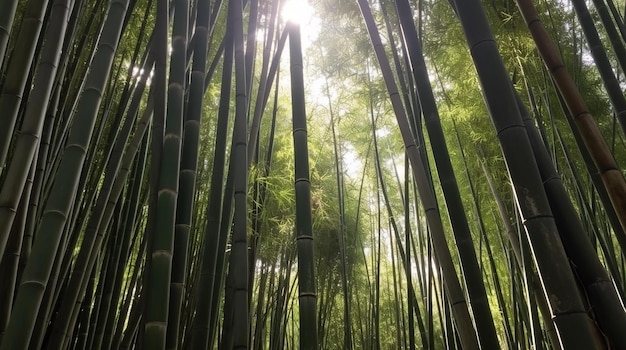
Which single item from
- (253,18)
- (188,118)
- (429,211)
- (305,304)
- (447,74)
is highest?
(447,74)

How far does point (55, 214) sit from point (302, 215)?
54 cm

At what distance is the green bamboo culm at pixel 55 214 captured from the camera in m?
0.90

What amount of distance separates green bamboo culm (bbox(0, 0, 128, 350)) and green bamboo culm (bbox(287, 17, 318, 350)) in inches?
18.9

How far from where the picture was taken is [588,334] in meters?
0.65

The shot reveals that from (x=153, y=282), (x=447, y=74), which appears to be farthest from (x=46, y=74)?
(x=447, y=74)

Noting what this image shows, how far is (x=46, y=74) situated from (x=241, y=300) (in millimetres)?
742

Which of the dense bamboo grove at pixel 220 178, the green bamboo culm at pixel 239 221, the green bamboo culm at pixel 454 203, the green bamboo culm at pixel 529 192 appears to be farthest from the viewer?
the green bamboo culm at pixel 239 221

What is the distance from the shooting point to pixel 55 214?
0.97 meters

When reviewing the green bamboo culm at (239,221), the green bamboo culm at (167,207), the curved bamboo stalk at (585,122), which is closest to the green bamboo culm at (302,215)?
the green bamboo culm at (239,221)

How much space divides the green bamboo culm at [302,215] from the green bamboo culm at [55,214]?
0.48 meters

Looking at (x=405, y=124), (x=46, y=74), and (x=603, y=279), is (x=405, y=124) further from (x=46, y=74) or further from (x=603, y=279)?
(x=46, y=74)

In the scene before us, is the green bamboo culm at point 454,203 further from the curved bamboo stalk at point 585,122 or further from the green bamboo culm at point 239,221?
the green bamboo culm at point 239,221

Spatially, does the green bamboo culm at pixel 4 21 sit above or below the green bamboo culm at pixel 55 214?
above

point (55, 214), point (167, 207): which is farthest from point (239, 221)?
point (55, 214)
